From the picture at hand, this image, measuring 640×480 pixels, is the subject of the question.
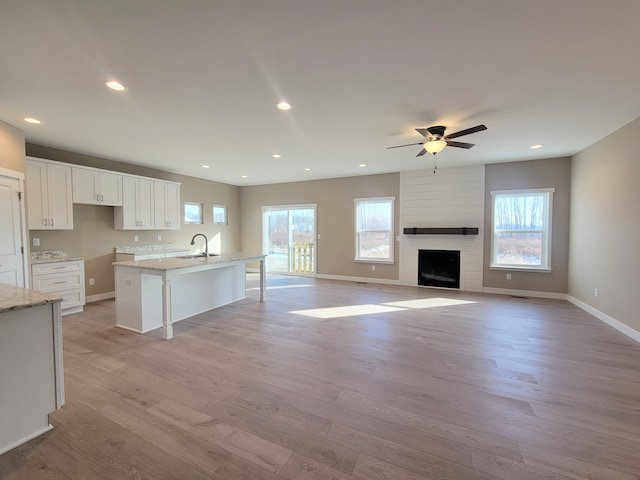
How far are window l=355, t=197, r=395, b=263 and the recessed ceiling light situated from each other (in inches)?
213

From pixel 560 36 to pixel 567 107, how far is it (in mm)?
1590

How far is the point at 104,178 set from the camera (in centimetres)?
502

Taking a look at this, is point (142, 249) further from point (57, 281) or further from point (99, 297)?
point (57, 281)

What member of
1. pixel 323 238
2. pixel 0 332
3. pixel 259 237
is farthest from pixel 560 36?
pixel 259 237

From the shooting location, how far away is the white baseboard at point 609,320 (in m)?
3.44

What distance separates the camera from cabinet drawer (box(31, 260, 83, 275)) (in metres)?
3.98

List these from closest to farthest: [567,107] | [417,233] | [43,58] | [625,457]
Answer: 1. [625,457]
2. [43,58]
3. [567,107]
4. [417,233]

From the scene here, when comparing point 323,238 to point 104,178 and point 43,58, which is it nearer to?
point 104,178

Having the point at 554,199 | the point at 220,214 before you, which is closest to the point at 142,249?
the point at 220,214

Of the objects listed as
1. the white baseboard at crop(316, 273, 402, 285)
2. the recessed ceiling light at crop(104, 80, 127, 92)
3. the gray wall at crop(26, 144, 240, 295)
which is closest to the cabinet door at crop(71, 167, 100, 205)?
the gray wall at crop(26, 144, 240, 295)

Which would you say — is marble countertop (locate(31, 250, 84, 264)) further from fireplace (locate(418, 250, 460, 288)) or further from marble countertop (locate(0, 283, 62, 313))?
fireplace (locate(418, 250, 460, 288))

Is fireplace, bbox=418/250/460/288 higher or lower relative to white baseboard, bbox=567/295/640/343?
higher

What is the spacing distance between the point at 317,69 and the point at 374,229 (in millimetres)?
5101

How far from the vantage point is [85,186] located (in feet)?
15.6
